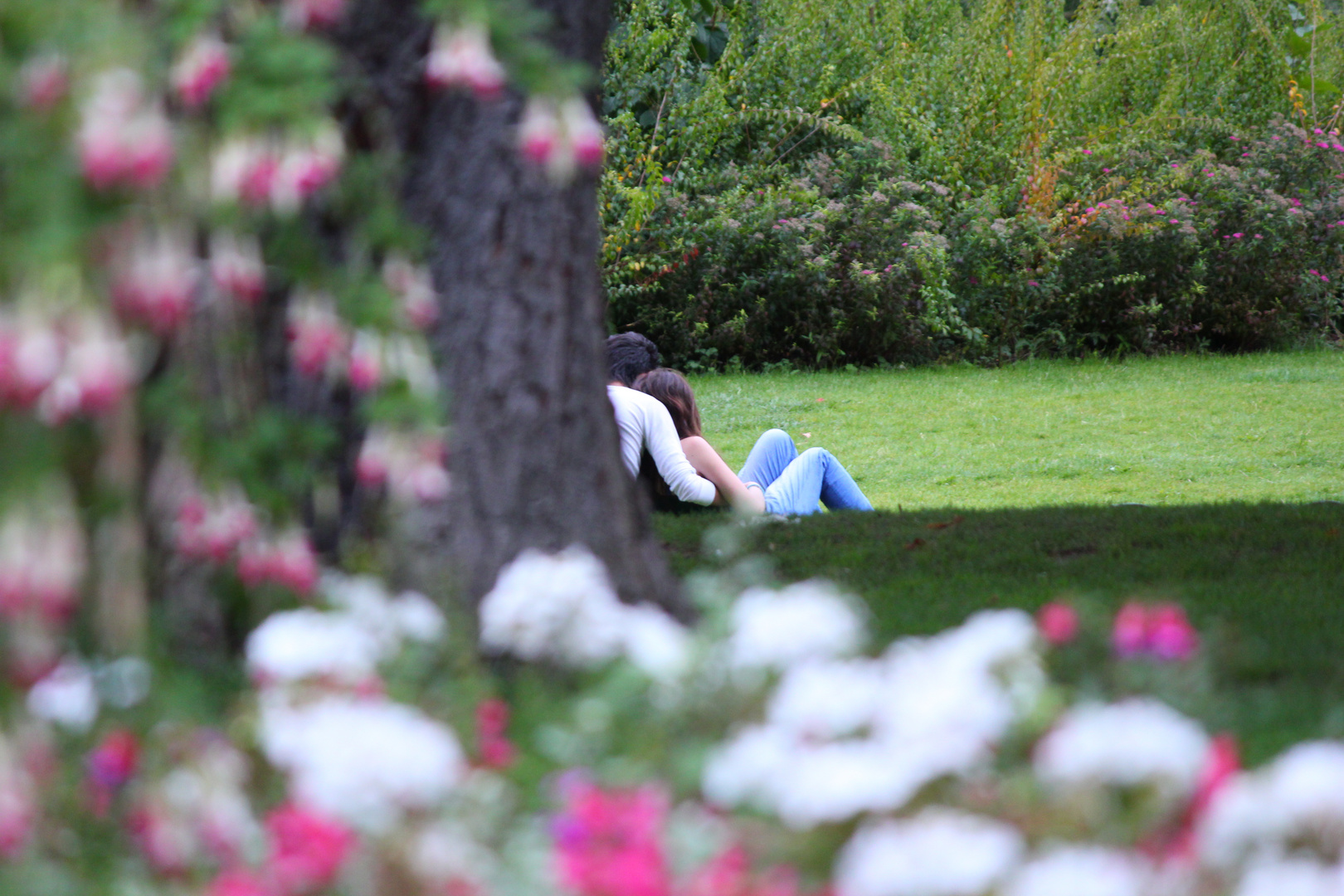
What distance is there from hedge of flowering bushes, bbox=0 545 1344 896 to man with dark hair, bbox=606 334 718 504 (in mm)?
2978

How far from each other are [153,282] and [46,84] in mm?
231

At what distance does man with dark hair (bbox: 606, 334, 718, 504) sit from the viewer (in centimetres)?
489

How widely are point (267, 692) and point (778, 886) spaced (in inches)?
27.9

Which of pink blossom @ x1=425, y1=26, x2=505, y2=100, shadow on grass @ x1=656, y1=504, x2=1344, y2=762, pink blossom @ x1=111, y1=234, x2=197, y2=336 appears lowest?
shadow on grass @ x1=656, y1=504, x2=1344, y2=762

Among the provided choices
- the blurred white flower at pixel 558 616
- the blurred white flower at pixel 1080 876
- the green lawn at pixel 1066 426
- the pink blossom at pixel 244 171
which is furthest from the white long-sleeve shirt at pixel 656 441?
the blurred white flower at pixel 1080 876

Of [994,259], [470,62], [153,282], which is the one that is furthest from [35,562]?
[994,259]

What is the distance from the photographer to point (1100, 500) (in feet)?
23.3

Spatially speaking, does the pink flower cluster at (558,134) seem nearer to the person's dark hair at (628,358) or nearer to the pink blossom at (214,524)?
the pink blossom at (214,524)

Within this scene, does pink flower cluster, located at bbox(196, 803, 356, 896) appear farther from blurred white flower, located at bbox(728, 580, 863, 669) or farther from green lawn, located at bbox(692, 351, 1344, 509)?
green lawn, located at bbox(692, 351, 1344, 509)

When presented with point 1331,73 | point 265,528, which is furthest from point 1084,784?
point 1331,73

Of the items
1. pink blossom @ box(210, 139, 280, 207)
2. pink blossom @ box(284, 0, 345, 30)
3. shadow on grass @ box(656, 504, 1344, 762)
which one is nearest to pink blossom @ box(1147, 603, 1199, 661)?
shadow on grass @ box(656, 504, 1344, 762)

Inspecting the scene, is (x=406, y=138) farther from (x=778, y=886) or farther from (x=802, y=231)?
(x=802, y=231)

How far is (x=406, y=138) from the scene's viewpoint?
2.44 meters

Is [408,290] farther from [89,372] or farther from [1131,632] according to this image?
[1131,632]
